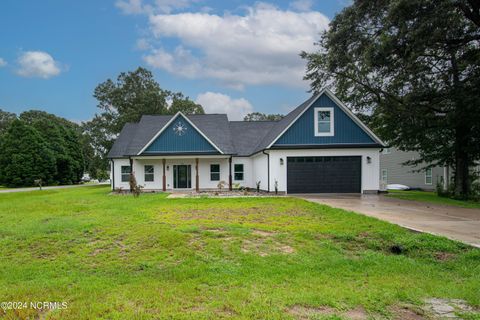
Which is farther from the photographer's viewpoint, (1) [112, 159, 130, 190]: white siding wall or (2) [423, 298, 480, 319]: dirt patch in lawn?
(1) [112, 159, 130, 190]: white siding wall

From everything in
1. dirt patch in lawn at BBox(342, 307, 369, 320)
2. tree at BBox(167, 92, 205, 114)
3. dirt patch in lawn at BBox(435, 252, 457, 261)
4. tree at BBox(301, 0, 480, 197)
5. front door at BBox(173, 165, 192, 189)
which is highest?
tree at BBox(167, 92, 205, 114)

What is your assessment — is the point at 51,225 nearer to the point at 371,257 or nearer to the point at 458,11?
the point at 371,257

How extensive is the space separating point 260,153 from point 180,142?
5.68 m

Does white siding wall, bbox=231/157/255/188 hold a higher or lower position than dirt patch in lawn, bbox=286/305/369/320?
higher

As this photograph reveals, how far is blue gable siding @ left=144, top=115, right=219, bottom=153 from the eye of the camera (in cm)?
2269

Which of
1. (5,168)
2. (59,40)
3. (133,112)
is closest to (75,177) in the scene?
(5,168)

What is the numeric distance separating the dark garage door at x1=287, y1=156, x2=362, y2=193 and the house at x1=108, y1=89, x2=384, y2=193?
57 millimetres

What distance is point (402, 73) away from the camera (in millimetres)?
16203

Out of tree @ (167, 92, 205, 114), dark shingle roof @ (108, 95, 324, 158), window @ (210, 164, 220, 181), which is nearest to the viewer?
dark shingle roof @ (108, 95, 324, 158)

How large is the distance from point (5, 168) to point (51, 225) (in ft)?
123

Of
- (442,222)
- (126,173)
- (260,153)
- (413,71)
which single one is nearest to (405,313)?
(442,222)

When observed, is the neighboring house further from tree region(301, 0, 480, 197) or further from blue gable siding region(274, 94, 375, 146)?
blue gable siding region(274, 94, 375, 146)

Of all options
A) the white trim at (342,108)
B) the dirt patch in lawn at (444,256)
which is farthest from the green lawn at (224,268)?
the white trim at (342,108)

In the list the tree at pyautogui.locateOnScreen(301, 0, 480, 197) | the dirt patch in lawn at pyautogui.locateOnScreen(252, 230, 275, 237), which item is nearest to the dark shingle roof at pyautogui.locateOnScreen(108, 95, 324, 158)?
the tree at pyautogui.locateOnScreen(301, 0, 480, 197)
